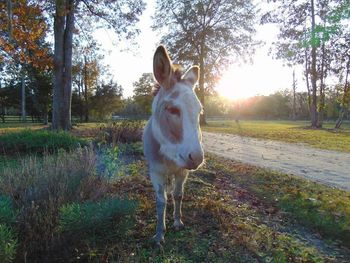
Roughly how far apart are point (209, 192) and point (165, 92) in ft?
9.85

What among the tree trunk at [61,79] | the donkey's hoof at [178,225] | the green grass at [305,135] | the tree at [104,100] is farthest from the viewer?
the tree at [104,100]

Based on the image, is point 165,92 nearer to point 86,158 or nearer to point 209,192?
point 86,158

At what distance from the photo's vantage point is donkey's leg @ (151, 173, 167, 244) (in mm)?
3898

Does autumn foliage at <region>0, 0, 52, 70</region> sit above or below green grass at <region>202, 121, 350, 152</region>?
above

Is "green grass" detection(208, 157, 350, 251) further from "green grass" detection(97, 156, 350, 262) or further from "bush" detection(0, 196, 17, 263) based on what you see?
"bush" detection(0, 196, 17, 263)

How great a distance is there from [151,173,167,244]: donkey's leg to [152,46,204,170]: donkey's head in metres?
0.44

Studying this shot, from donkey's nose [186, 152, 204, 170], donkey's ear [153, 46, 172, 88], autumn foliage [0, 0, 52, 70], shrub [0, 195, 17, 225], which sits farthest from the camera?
autumn foliage [0, 0, 52, 70]

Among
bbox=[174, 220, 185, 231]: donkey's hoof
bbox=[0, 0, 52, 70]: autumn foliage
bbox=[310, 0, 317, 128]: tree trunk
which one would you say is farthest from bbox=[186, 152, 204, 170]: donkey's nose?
bbox=[310, 0, 317, 128]: tree trunk

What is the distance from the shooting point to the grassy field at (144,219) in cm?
323

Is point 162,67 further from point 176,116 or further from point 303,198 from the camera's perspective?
point 303,198

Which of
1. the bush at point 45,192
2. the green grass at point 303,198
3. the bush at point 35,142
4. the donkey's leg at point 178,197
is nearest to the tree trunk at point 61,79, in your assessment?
the bush at point 35,142

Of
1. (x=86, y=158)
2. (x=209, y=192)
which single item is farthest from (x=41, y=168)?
(x=209, y=192)

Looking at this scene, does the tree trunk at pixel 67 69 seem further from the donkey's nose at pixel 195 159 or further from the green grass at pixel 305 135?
the donkey's nose at pixel 195 159

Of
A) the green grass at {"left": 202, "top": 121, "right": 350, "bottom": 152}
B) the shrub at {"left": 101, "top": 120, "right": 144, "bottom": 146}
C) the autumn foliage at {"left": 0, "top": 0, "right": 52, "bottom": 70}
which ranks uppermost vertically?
the autumn foliage at {"left": 0, "top": 0, "right": 52, "bottom": 70}
